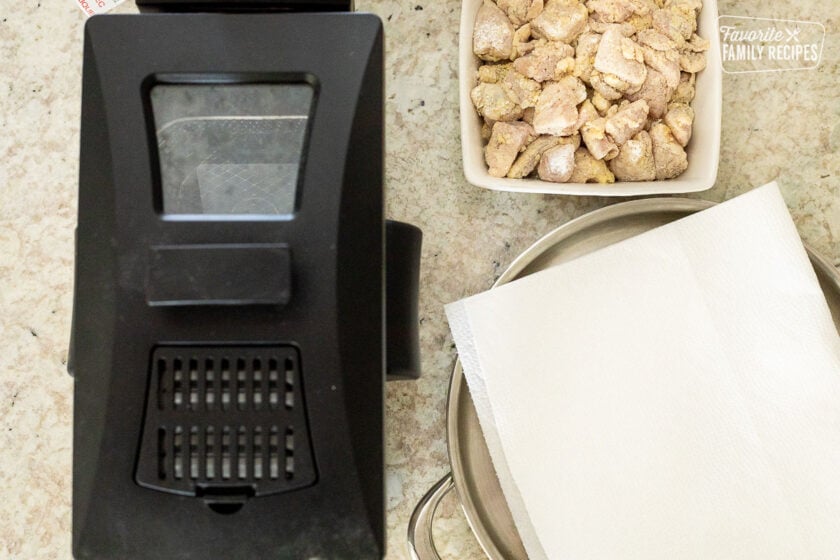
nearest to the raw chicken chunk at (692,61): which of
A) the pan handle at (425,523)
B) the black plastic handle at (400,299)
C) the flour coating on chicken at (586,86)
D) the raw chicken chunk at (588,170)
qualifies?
the flour coating on chicken at (586,86)

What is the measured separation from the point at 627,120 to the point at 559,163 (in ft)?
0.21

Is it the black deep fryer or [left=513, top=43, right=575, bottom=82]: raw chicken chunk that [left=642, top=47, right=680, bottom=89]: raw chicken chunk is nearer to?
[left=513, top=43, right=575, bottom=82]: raw chicken chunk

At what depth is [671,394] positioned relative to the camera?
562mm

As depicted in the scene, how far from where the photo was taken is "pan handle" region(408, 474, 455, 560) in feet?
1.95

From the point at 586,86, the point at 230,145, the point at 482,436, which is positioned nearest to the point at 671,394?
the point at 482,436

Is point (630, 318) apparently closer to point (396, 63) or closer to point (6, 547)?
point (396, 63)

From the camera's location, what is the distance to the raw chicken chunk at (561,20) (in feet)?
1.89

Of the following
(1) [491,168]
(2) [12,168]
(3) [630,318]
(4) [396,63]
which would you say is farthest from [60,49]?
(3) [630,318]

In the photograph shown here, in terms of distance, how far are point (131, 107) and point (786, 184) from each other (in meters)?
0.55

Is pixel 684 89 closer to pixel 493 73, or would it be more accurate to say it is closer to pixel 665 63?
pixel 665 63

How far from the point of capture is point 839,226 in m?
0.65

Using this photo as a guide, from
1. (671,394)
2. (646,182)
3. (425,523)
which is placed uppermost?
(646,182)

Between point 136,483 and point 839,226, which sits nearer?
point 136,483

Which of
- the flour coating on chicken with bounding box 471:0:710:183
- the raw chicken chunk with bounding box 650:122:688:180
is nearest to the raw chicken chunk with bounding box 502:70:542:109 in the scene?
the flour coating on chicken with bounding box 471:0:710:183
